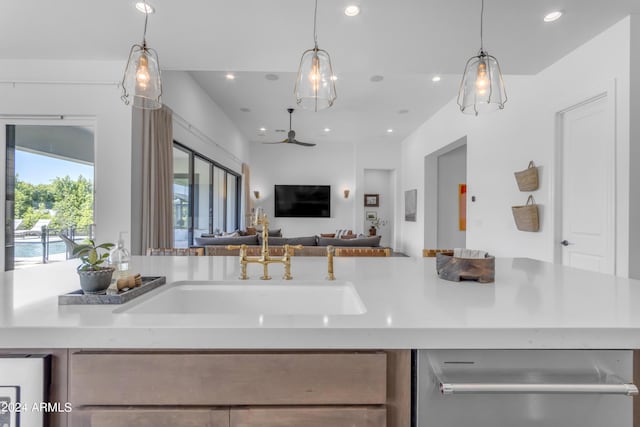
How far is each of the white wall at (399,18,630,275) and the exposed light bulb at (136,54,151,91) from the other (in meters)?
3.30

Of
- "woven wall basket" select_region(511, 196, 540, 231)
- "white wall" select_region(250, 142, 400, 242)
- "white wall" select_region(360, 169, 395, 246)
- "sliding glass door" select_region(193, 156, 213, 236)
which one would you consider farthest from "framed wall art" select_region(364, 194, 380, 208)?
"woven wall basket" select_region(511, 196, 540, 231)

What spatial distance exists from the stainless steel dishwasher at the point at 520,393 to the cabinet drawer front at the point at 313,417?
11 cm

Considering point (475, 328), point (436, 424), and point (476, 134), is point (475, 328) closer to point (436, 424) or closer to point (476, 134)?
point (436, 424)

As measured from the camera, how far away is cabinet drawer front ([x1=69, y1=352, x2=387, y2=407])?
0.70 m

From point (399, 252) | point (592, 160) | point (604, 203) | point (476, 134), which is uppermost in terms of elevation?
point (476, 134)

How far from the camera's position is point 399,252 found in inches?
313

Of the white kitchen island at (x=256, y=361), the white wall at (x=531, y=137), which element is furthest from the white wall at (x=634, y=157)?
the white kitchen island at (x=256, y=361)

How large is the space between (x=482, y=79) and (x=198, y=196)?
4.37m

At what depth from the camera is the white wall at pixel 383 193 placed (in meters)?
8.59

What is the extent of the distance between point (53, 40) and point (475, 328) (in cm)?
399

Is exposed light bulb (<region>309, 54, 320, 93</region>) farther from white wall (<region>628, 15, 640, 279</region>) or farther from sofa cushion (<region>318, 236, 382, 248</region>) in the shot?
white wall (<region>628, 15, 640, 279</region>)

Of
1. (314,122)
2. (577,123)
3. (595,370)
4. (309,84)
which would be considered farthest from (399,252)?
(595,370)

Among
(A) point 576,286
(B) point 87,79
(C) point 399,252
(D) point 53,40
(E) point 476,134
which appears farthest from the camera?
(C) point 399,252

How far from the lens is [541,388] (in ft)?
2.23
